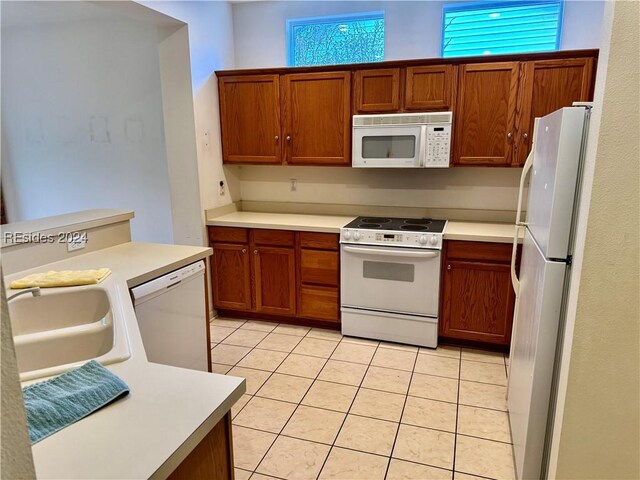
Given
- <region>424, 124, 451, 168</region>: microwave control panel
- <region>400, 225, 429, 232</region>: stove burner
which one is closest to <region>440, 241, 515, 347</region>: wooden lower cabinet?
<region>400, 225, 429, 232</region>: stove burner

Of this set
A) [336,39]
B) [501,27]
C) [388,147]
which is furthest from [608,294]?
[336,39]

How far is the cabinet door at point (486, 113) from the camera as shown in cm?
302

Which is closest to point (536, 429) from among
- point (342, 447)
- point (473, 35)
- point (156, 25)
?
point (342, 447)

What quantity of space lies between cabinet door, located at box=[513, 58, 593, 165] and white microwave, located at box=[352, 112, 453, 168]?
1.69 feet

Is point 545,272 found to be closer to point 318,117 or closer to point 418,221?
point 418,221

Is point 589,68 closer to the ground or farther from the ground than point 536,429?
farther from the ground

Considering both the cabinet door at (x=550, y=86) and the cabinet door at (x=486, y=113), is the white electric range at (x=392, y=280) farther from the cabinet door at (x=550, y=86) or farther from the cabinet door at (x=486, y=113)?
the cabinet door at (x=550, y=86)

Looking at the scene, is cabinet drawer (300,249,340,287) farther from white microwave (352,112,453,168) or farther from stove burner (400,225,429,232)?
white microwave (352,112,453,168)

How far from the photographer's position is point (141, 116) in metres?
4.14

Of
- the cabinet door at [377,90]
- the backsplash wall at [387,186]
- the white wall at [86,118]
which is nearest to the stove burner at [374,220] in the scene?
the backsplash wall at [387,186]

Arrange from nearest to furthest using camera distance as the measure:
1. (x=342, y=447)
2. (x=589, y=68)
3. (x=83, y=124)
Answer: (x=342, y=447), (x=589, y=68), (x=83, y=124)

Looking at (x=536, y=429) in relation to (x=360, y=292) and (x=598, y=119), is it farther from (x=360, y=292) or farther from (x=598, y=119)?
(x=360, y=292)

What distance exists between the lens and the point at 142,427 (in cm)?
91

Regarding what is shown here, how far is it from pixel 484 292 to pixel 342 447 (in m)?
1.56
